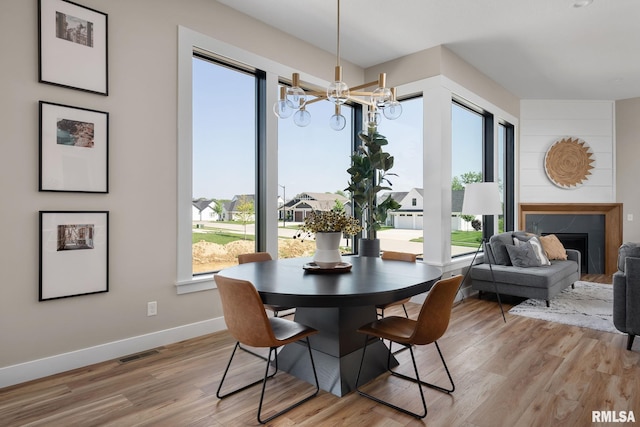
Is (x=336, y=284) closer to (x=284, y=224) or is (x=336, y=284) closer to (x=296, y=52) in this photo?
(x=284, y=224)

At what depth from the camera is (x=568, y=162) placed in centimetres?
705

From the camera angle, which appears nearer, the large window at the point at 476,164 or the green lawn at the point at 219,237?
the green lawn at the point at 219,237

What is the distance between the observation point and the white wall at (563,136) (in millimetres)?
6996

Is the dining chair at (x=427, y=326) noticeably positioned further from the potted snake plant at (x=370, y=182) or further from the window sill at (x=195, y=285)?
the potted snake plant at (x=370, y=182)

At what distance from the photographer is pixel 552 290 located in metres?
4.62

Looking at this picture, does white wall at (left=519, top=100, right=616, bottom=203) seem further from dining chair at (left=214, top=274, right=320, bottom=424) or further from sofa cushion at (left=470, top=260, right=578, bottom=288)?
dining chair at (left=214, top=274, right=320, bottom=424)

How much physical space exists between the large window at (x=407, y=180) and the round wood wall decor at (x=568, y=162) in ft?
10.8

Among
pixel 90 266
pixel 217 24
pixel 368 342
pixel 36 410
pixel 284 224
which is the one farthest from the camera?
pixel 284 224

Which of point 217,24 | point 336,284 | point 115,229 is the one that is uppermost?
point 217,24

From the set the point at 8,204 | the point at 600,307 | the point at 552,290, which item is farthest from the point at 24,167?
the point at 600,307

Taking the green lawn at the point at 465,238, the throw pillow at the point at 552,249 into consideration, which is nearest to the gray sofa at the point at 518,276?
the throw pillow at the point at 552,249

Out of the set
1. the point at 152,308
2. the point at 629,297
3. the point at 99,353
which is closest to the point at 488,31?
the point at 629,297

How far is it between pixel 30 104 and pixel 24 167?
417mm

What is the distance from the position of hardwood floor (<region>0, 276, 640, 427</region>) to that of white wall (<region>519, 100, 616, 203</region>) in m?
4.37
